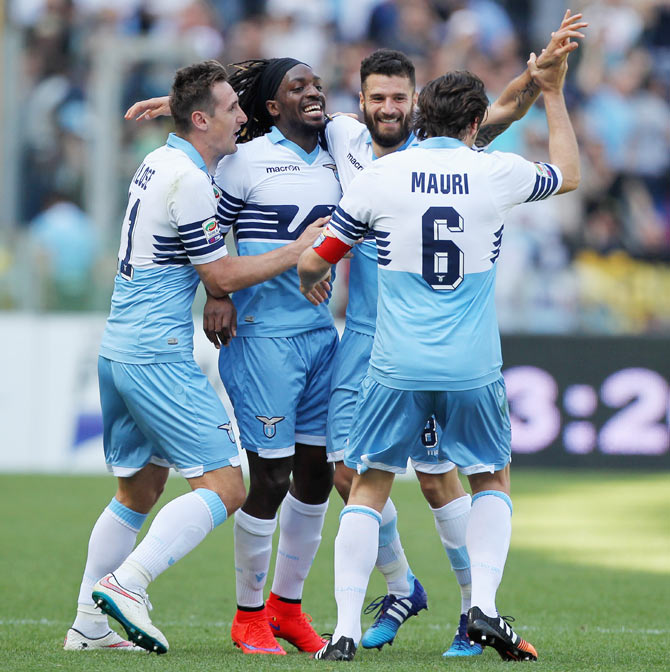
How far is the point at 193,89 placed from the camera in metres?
5.09

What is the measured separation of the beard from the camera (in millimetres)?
5371

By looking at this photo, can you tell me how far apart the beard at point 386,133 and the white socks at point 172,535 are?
168 cm

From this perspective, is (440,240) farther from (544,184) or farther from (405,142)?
(405,142)

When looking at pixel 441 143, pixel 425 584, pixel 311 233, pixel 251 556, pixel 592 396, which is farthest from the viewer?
pixel 592 396

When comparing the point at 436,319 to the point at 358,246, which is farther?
the point at 358,246

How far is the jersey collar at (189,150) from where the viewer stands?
511cm

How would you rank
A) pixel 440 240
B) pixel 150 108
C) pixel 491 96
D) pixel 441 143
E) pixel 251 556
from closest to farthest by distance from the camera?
pixel 440 240
pixel 441 143
pixel 251 556
pixel 150 108
pixel 491 96

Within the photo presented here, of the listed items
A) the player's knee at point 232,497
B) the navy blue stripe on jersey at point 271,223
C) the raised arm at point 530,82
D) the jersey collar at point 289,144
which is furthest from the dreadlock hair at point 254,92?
the player's knee at point 232,497

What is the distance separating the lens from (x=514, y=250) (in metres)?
12.6

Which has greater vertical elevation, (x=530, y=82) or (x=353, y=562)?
(x=530, y=82)

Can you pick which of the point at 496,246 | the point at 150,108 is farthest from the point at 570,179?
the point at 150,108

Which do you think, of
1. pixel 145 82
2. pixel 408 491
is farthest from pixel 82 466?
pixel 145 82

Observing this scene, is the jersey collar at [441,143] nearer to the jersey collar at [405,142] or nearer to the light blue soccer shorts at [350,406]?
the jersey collar at [405,142]

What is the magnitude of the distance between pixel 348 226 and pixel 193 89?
3.04ft
